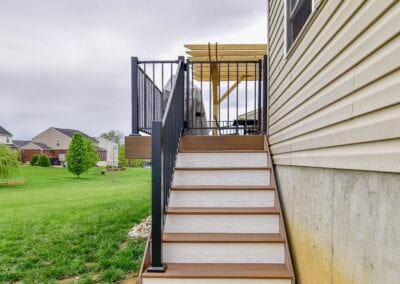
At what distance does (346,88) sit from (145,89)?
2.94 metres

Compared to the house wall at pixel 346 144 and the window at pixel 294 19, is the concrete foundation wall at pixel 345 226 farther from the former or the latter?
the window at pixel 294 19

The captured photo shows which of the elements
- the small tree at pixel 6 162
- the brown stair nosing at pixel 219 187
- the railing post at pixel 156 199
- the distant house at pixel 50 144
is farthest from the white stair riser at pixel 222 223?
the distant house at pixel 50 144

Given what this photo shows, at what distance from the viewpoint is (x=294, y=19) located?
8.37ft

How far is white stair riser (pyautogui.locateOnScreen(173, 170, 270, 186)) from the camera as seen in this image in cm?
296

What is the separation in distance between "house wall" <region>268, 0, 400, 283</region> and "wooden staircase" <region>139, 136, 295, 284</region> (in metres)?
0.22

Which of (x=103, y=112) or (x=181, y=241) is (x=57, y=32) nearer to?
(x=181, y=241)

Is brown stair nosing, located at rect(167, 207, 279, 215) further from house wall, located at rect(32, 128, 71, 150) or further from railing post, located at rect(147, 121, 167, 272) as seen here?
house wall, located at rect(32, 128, 71, 150)

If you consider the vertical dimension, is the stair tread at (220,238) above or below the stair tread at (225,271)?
above

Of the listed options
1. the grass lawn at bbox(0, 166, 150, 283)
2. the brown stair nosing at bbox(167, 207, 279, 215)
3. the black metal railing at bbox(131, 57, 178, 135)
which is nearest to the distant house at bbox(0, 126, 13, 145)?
the grass lawn at bbox(0, 166, 150, 283)

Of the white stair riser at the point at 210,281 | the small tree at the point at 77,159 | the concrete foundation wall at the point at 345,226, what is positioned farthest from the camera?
the small tree at the point at 77,159

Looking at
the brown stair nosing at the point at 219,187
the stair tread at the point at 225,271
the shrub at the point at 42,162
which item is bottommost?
the shrub at the point at 42,162

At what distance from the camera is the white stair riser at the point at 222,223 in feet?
8.25

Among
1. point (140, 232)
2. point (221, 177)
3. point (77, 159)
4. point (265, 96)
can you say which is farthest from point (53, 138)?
point (221, 177)

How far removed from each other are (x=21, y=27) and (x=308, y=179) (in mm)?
15595
